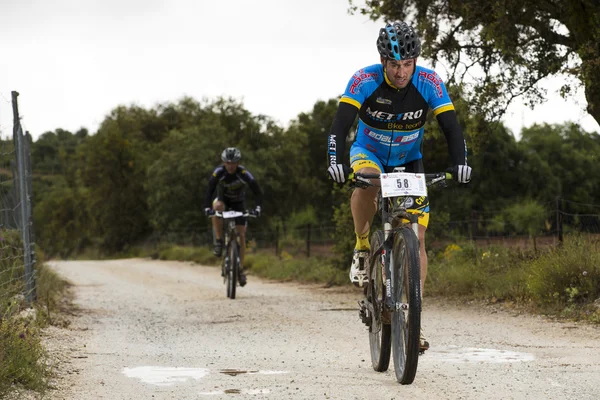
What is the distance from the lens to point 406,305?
5055 millimetres

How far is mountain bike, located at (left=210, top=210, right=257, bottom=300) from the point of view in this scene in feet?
40.9

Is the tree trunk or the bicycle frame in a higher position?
the tree trunk

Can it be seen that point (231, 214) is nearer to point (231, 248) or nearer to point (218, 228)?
point (231, 248)

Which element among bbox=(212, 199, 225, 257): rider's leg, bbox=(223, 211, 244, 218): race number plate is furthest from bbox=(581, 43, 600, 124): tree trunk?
bbox=(212, 199, 225, 257): rider's leg

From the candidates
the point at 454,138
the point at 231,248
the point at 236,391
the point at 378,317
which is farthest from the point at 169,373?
the point at 231,248

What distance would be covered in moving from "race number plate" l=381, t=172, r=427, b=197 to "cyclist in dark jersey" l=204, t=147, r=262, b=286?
734 cm

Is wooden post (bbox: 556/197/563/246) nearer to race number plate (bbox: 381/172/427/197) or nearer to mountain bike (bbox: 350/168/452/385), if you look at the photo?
mountain bike (bbox: 350/168/452/385)

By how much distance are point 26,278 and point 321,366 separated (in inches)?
194

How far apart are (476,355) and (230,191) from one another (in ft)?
23.4

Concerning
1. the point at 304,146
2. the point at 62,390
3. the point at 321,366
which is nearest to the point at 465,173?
the point at 321,366

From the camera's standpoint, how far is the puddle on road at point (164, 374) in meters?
5.54

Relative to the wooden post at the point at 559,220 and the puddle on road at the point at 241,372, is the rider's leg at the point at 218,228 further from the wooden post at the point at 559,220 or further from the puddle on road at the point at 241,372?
the puddle on road at the point at 241,372

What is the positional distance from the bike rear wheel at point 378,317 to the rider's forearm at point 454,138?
75 cm

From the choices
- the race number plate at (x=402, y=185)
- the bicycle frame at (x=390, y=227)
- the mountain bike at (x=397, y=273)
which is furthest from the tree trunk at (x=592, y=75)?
the race number plate at (x=402, y=185)
